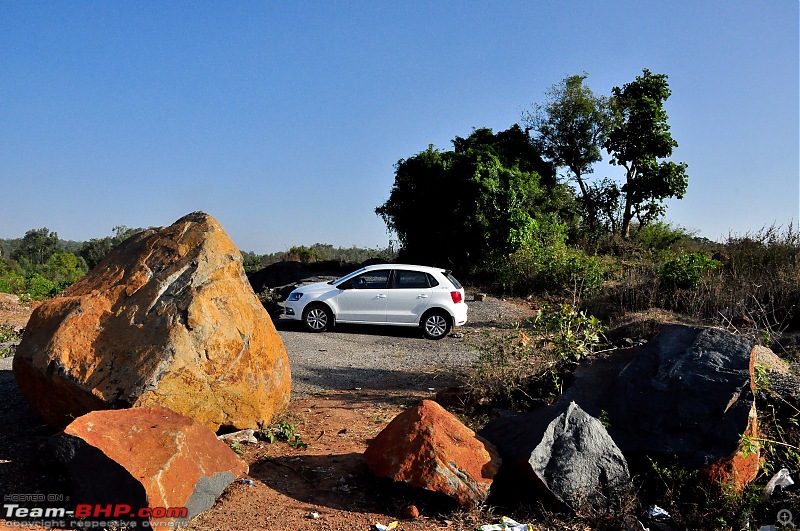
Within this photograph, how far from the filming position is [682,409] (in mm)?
5488

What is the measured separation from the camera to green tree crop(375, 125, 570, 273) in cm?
2323

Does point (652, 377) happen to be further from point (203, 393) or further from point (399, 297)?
point (399, 297)

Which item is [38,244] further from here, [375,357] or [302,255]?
[375,357]

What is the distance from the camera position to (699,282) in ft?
50.9

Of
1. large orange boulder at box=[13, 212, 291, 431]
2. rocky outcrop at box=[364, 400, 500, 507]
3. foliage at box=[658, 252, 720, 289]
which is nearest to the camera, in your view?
rocky outcrop at box=[364, 400, 500, 507]

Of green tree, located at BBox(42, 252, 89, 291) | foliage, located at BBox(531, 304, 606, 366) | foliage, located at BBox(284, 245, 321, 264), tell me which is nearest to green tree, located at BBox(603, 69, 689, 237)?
foliage, located at BBox(284, 245, 321, 264)

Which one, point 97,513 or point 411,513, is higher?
point 97,513

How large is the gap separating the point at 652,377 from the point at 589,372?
3.23ft

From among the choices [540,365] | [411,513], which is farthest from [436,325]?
[411,513]

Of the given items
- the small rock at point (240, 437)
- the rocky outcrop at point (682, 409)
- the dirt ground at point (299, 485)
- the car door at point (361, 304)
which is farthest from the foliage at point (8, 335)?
the rocky outcrop at point (682, 409)

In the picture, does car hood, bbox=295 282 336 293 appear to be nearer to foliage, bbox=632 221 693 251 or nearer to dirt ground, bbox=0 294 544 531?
dirt ground, bbox=0 294 544 531

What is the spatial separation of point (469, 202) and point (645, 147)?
8.19 meters

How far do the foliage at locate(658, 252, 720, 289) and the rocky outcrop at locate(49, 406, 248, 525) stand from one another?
13.9 meters

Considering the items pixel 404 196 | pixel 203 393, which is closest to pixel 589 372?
pixel 203 393
